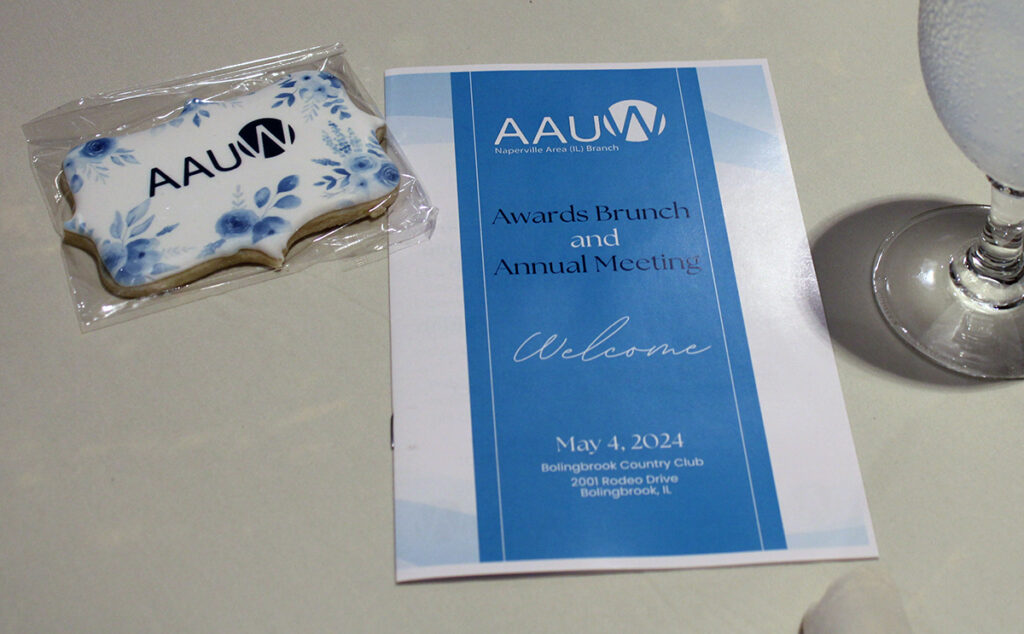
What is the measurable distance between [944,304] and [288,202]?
34cm

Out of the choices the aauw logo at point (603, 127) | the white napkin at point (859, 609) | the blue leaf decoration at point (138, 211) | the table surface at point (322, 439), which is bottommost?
the white napkin at point (859, 609)

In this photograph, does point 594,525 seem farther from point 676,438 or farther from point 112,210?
point 112,210

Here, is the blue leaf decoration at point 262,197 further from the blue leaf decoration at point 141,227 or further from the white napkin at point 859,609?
the white napkin at point 859,609

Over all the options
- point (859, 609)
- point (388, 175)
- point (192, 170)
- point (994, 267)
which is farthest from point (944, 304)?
point (192, 170)

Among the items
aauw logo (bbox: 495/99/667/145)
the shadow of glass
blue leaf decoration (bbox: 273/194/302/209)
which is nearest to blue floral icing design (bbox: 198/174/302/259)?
blue leaf decoration (bbox: 273/194/302/209)

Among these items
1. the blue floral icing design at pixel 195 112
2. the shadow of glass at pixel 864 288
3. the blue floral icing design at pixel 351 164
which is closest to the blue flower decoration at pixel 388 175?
the blue floral icing design at pixel 351 164

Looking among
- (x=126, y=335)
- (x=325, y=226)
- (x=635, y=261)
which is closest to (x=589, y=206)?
(x=635, y=261)

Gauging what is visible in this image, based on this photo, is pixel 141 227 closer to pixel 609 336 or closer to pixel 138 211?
pixel 138 211

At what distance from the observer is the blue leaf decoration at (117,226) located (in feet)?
1.46

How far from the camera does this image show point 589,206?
0.48m

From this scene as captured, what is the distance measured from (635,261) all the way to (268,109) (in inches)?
8.6

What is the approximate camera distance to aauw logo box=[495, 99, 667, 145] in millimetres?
502

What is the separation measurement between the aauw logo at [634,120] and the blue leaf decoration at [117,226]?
0.27m

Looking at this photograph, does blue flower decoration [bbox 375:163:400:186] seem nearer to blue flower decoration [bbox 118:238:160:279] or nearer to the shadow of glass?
blue flower decoration [bbox 118:238:160:279]
